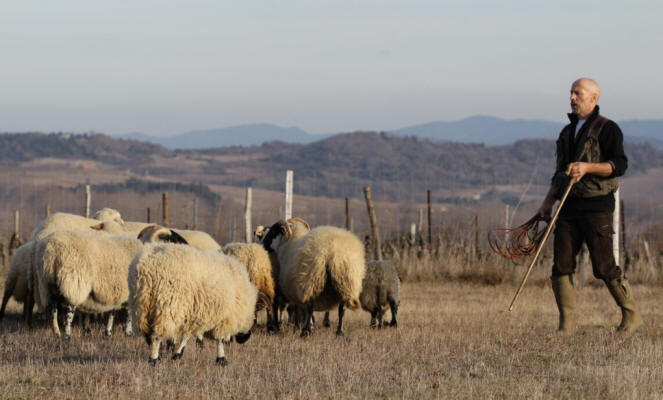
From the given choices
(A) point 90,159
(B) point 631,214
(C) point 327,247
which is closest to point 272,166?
(A) point 90,159

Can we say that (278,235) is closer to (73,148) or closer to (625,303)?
(625,303)

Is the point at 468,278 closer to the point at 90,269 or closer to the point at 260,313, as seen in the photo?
the point at 260,313

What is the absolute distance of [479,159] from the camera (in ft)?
390

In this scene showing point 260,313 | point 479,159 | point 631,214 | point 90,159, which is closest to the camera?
point 260,313

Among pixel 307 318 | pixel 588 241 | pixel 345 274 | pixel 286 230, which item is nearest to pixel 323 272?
pixel 345 274

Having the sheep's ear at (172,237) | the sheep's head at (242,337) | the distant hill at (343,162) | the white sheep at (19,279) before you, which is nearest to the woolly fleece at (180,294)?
the sheep's head at (242,337)

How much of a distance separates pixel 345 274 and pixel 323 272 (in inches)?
10.5

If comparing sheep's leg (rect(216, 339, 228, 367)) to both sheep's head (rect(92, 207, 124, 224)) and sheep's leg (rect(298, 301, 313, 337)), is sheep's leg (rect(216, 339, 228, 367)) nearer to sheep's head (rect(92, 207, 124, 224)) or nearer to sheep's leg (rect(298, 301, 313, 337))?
sheep's leg (rect(298, 301, 313, 337))

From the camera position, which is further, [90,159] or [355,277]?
[90,159]

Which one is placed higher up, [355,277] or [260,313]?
[355,277]

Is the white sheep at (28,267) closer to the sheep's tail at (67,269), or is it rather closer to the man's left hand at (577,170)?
the sheep's tail at (67,269)

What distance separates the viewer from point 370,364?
887 centimetres

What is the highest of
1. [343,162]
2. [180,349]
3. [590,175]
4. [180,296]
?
[590,175]

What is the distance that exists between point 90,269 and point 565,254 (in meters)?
5.42
